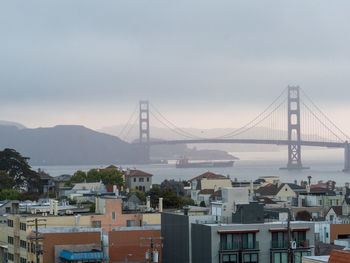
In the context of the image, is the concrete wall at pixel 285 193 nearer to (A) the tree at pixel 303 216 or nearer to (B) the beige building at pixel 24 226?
(A) the tree at pixel 303 216

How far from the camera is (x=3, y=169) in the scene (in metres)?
120

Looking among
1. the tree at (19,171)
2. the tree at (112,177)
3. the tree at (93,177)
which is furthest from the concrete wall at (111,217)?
the tree at (93,177)

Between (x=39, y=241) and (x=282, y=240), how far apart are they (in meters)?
9.13

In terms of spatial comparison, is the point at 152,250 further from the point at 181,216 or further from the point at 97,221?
the point at 97,221

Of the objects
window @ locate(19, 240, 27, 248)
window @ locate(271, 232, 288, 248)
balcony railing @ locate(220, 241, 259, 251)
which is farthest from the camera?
window @ locate(19, 240, 27, 248)

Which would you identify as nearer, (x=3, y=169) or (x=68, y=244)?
(x=68, y=244)

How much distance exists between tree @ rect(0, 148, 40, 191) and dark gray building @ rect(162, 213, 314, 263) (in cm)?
7326

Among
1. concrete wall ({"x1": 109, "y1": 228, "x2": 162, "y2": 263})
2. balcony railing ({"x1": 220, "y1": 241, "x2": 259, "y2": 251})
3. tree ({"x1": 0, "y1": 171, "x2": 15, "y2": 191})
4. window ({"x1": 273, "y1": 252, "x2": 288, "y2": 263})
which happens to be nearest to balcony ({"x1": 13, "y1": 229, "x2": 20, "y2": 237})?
concrete wall ({"x1": 109, "y1": 228, "x2": 162, "y2": 263})

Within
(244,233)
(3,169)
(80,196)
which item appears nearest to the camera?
(244,233)

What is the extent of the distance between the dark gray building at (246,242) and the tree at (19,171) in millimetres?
73262

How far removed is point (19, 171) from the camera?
388ft

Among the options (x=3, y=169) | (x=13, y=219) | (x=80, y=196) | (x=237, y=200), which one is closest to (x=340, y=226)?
(x=237, y=200)

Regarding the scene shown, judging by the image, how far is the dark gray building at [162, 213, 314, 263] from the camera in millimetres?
39156

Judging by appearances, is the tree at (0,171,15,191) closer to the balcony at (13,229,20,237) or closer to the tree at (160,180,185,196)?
the tree at (160,180,185,196)
